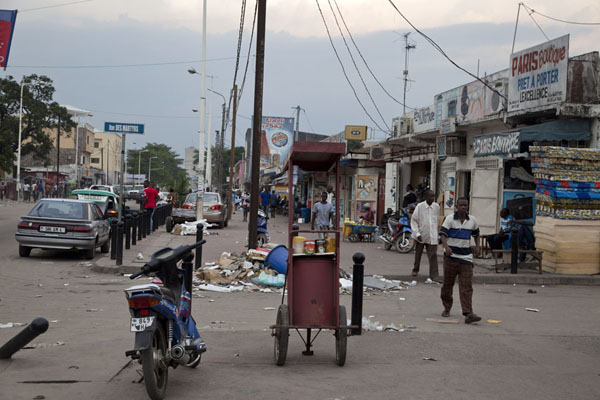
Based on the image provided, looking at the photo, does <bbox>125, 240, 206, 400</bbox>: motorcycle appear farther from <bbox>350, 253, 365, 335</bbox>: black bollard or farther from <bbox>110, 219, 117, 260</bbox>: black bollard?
<bbox>110, 219, 117, 260</bbox>: black bollard

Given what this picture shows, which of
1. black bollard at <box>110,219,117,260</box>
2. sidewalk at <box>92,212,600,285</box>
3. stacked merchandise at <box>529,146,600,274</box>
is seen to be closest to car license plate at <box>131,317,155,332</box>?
sidewalk at <box>92,212,600,285</box>

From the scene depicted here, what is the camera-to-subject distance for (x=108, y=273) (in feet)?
45.6

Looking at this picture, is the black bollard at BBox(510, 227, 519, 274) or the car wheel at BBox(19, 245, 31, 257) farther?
the car wheel at BBox(19, 245, 31, 257)

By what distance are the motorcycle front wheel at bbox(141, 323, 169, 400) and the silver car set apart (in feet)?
36.3

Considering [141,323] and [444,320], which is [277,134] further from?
[141,323]

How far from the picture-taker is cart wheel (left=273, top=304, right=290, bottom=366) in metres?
6.46

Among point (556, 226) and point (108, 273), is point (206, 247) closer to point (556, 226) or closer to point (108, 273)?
point (108, 273)

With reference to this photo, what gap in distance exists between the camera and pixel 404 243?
19.9 m

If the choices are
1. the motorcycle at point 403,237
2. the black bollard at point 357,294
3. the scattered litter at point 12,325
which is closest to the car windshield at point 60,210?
the scattered litter at point 12,325

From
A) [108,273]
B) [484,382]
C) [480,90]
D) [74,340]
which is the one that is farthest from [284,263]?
[480,90]

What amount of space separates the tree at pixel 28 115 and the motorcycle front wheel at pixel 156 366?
52.3 m

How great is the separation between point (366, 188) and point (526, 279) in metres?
17.2

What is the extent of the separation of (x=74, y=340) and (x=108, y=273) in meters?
6.58

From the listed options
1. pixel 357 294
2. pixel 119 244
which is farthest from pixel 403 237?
pixel 357 294
